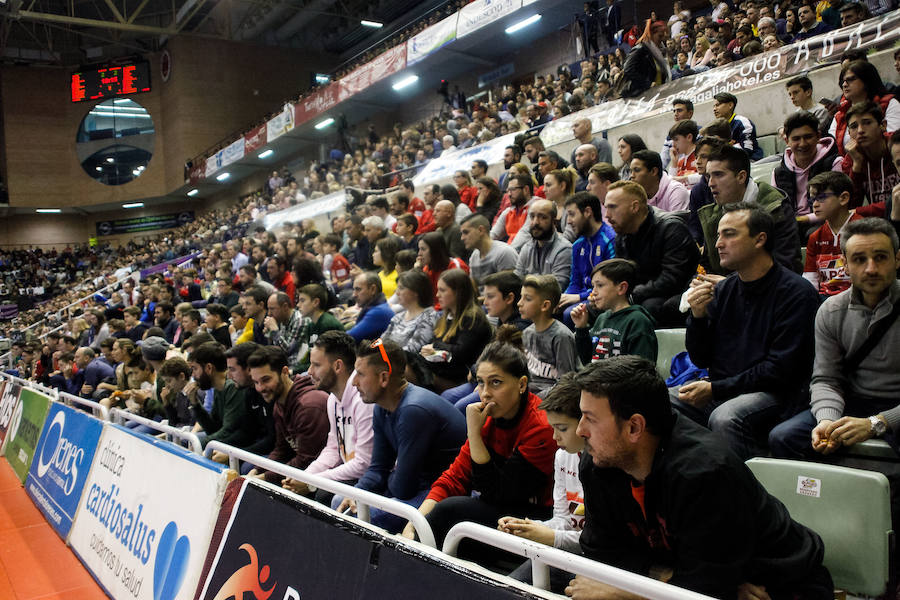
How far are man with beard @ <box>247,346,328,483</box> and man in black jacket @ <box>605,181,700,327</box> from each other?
231 centimetres

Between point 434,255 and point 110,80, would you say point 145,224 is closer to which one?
point 110,80

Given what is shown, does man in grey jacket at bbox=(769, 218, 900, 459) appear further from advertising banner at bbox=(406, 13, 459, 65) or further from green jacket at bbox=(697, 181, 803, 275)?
advertising banner at bbox=(406, 13, 459, 65)

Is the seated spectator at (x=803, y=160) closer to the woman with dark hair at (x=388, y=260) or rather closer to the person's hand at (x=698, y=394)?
the person's hand at (x=698, y=394)

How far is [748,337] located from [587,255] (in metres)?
1.85

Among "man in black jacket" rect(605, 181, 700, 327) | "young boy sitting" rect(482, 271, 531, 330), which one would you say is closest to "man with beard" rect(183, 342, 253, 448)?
"young boy sitting" rect(482, 271, 531, 330)

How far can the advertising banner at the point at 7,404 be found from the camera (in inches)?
304

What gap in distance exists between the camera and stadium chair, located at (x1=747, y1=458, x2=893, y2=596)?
1829mm

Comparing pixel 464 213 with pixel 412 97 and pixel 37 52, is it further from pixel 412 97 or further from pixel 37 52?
pixel 37 52

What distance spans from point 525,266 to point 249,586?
3.53m

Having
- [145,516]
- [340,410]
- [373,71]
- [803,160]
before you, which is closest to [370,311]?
[340,410]

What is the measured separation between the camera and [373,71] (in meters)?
19.0

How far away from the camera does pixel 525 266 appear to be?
528 centimetres

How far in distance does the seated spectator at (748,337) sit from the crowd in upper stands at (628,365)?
0.01 metres

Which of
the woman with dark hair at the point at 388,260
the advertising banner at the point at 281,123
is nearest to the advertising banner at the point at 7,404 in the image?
the woman with dark hair at the point at 388,260
